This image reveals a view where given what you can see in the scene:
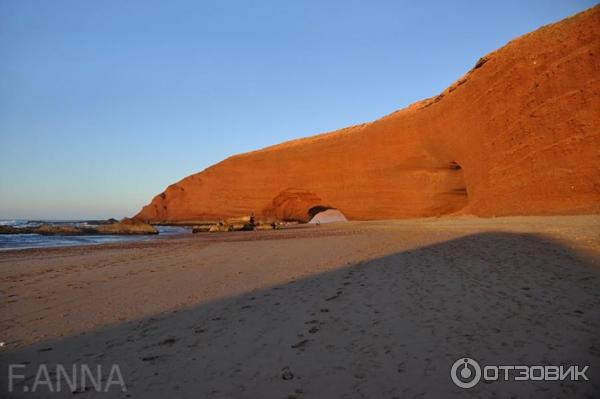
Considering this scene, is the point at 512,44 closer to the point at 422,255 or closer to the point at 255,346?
the point at 422,255

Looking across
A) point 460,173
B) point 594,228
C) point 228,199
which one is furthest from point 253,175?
point 594,228

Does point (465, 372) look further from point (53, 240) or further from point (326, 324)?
point (53, 240)

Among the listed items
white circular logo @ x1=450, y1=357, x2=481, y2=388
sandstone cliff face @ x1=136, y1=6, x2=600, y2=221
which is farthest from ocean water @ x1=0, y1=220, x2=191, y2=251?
white circular logo @ x1=450, y1=357, x2=481, y2=388

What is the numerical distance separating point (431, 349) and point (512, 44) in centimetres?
1968

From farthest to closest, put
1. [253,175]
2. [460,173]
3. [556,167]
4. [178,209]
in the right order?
[178,209], [253,175], [460,173], [556,167]

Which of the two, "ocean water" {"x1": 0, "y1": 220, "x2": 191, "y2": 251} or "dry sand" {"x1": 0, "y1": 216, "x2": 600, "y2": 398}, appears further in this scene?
"ocean water" {"x1": 0, "y1": 220, "x2": 191, "y2": 251}

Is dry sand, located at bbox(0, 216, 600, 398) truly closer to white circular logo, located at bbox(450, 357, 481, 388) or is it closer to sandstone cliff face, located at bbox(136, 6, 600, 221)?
white circular logo, located at bbox(450, 357, 481, 388)

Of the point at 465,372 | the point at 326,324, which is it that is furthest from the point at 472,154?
the point at 465,372

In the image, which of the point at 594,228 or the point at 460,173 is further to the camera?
the point at 460,173

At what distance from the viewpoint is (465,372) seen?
98.9 inches

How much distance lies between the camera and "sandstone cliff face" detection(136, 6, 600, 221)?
14.1 metres

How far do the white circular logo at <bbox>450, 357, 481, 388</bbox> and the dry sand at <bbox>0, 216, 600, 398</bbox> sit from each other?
5 cm

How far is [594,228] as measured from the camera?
842cm

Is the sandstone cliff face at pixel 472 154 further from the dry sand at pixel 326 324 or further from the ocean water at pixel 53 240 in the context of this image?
the ocean water at pixel 53 240
